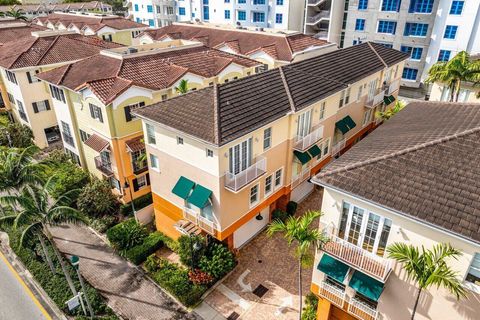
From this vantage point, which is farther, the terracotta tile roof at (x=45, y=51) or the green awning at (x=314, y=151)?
the terracotta tile roof at (x=45, y=51)

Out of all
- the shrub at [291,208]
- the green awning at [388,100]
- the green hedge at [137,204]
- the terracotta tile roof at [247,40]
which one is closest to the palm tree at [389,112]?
the green awning at [388,100]

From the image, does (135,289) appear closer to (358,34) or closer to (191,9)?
(358,34)

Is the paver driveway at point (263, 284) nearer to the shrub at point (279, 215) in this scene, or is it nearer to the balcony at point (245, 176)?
the shrub at point (279, 215)

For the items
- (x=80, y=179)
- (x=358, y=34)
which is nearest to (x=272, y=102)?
(x=80, y=179)

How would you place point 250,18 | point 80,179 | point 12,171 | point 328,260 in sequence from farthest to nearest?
point 250,18 < point 80,179 < point 12,171 < point 328,260

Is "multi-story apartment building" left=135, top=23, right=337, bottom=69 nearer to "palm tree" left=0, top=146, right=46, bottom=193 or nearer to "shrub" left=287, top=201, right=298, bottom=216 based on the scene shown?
"shrub" left=287, top=201, right=298, bottom=216

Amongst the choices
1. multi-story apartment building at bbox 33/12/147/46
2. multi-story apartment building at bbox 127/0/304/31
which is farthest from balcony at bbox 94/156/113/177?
multi-story apartment building at bbox 127/0/304/31

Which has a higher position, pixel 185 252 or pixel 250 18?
pixel 250 18
